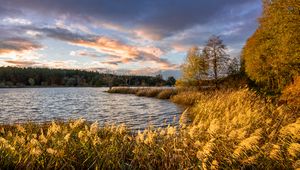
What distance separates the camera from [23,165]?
5.93 metres

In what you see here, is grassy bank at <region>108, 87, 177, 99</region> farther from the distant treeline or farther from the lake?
the distant treeline

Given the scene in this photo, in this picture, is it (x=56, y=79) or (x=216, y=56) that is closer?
(x=216, y=56)

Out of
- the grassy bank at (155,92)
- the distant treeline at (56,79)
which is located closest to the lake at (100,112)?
the grassy bank at (155,92)

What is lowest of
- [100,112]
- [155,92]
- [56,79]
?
[100,112]

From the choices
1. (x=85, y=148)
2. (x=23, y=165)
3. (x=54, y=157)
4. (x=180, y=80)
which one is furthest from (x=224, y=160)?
(x=180, y=80)

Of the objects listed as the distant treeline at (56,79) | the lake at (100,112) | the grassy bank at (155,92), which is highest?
the distant treeline at (56,79)

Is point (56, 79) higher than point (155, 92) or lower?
higher

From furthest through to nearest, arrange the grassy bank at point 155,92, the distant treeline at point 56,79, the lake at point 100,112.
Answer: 1. the distant treeline at point 56,79
2. the grassy bank at point 155,92
3. the lake at point 100,112

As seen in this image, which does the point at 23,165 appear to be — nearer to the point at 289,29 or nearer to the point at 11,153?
the point at 11,153

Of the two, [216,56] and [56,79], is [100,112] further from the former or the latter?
[56,79]

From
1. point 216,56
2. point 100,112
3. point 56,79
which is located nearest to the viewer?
point 100,112

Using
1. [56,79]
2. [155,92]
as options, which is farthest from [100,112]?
[56,79]

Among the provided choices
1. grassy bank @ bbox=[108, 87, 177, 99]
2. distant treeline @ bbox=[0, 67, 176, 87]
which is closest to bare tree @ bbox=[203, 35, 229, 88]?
grassy bank @ bbox=[108, 87, 177, 99]

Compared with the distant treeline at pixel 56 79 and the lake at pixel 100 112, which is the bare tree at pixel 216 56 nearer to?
the lake at pixel 100 112
